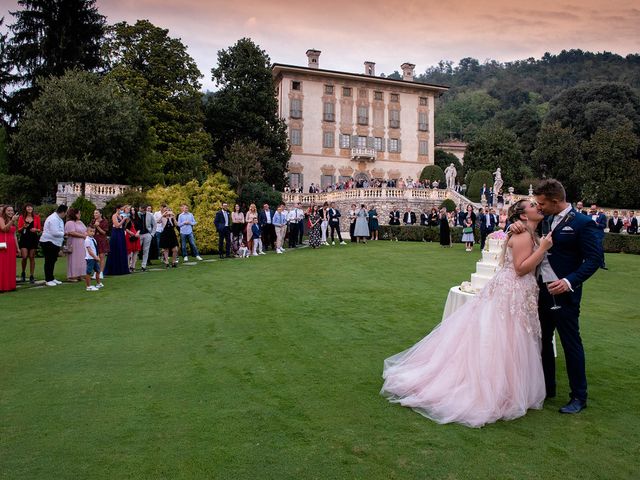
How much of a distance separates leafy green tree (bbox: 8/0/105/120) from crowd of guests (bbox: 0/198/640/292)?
24.0 metres

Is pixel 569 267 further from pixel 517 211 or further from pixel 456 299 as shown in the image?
pixel 456 299

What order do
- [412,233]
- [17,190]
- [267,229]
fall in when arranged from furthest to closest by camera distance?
[17,190], [412,233], [267,229]

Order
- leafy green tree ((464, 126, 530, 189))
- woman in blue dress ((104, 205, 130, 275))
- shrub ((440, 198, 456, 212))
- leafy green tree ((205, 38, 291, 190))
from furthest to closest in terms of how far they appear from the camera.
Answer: leafy green tree ((464, 126, 530, 189)), leafy green tree ((205, 38, 291, 190)), shrub ((440, 198, 456, 212)), woman in blue dress ((104, 205, 130, 275))

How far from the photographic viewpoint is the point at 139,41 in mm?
36156

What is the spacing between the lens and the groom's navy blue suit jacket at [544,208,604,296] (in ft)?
13.6

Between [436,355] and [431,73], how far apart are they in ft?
510

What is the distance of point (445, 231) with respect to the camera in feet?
71.2

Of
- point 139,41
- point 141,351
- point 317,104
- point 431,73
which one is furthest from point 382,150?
point 431,73

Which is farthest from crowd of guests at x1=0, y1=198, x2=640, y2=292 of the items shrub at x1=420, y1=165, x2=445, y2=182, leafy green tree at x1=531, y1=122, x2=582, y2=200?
leafy green tree at x1=531, y1=122, x2=582, y2=200

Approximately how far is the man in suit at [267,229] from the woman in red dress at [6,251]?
34.0 ft

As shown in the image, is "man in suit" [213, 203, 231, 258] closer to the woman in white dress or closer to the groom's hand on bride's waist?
the woman in white dress

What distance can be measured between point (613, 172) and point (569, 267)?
5071 centimetres

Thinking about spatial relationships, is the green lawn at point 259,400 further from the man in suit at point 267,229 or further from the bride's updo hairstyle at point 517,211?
the man in suit at point 267,229

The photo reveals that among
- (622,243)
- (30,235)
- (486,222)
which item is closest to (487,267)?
(30,235)
